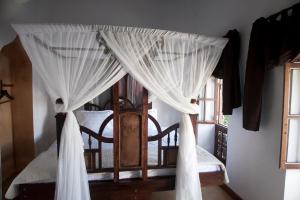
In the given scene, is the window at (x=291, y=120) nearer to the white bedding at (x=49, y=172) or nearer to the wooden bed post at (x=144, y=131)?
Answer: the white bedding at (x=49, y=172)

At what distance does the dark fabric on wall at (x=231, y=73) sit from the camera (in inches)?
106

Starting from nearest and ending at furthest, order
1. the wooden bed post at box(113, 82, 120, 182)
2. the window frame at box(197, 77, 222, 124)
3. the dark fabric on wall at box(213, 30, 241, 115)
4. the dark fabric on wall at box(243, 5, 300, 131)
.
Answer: the dark fabric on wall at box(243, 5, 300, 131)
the wooden bed post at box(113, 82, 120, 182)
the dark fabric on wall at box(213, 30, 241, 115)
the window frame at box(197, 77, 222, 124)

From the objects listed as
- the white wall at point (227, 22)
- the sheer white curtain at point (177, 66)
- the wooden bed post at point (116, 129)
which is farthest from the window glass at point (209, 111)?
the wooden bed post at point (116, 129)

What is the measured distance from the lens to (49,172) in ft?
7.06

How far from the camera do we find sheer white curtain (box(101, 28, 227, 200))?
6.61 feet

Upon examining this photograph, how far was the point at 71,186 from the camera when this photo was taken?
6.44 feet

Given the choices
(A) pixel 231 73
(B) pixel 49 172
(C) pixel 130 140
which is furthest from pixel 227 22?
(B) pixel 49 172

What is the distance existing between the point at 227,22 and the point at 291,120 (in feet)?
5.15

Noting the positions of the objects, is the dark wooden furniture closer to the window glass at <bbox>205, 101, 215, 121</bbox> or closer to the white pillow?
the window glass at <bbox>205, 101, 215, 121</bbox>

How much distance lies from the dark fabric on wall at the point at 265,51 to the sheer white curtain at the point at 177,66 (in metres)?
0.34

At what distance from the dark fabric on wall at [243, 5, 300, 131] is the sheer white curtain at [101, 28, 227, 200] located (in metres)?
0.34

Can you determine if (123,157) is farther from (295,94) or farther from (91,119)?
(295,94)

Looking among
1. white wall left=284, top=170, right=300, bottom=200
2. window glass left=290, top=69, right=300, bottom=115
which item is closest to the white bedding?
white wall left=284, top=170, right=300, bottom=200

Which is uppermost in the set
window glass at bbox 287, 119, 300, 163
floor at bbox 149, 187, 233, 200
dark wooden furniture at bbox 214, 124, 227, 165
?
window glass at bbox 287, 119, 300, 163
